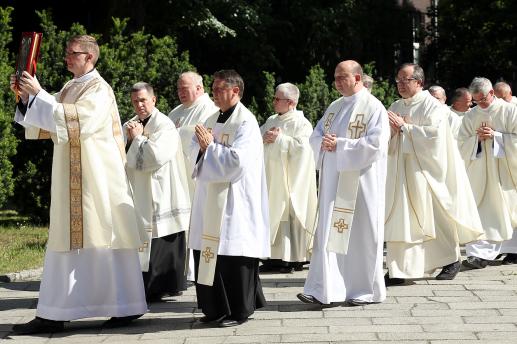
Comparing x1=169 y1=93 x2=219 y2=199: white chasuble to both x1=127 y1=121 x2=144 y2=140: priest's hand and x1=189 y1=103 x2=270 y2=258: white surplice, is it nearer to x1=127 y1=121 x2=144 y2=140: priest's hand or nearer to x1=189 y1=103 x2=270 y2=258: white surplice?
x1=127 y1=121 x2=144 y2=140: priest's hand

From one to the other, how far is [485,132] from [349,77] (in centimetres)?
358

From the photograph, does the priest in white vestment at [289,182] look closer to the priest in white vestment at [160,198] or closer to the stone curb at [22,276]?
the priest in white vestment at [160,198]

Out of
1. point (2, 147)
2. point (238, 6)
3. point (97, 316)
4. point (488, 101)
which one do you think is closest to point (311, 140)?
point (97, 316)

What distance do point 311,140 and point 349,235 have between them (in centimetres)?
98

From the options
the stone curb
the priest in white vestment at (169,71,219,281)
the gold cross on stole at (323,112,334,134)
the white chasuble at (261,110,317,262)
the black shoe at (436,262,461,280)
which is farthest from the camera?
the white chasuble at (261,110,317,262)

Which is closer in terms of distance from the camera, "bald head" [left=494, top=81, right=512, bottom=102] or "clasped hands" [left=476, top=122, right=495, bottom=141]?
"clasped hands" [left=476, top=122, right=495, bottom=141]

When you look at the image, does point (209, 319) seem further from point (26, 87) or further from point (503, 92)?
point (503, 92)

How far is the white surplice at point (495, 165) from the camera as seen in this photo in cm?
1235

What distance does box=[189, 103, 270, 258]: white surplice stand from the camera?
797 cm

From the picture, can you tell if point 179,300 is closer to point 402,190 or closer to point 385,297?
point 385,297

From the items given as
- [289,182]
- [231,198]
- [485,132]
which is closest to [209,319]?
[231,198]

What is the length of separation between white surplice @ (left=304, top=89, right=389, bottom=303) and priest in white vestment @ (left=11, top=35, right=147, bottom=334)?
1567mm

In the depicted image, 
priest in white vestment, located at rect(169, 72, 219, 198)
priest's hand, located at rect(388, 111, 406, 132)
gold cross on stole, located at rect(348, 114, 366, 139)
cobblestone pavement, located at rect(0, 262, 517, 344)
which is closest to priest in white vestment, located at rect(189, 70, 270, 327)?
cobblestone pavement, located at rect(0, 262, 517, 344)

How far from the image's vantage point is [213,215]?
319 inches
